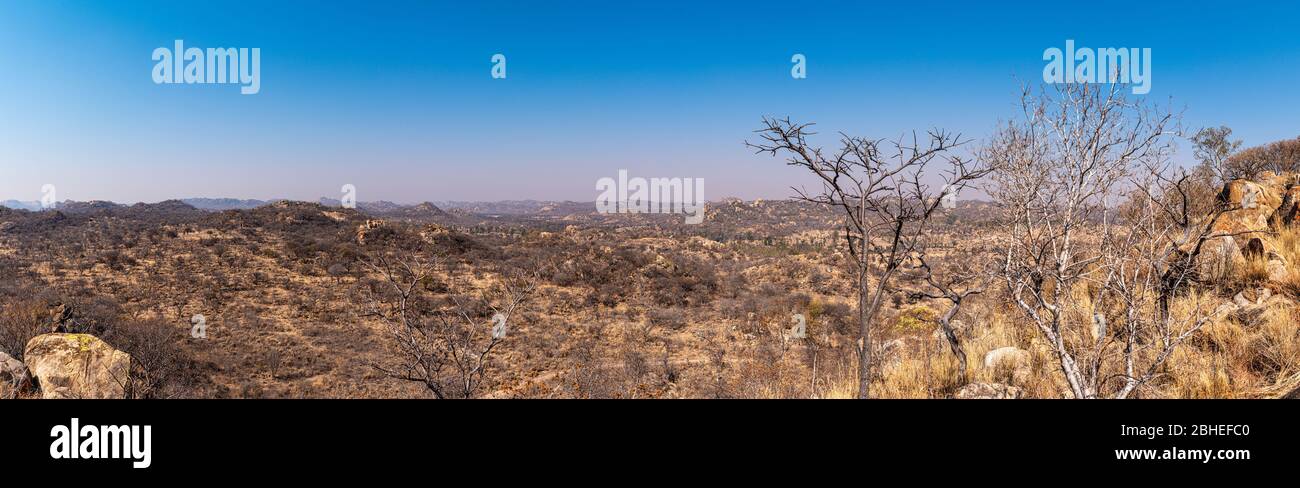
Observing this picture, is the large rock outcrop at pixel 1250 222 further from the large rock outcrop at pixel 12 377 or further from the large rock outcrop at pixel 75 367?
the large rock outcrop at pixel 12 377

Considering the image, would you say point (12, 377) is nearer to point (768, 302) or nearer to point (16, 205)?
point (768, 302)

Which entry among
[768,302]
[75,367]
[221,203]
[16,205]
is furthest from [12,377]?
[221,203]

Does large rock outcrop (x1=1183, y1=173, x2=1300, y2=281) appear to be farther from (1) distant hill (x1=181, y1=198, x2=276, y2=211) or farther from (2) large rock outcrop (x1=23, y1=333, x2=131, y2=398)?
(1) distant hill (x1=181, y1=198, x2=276, y2=211)

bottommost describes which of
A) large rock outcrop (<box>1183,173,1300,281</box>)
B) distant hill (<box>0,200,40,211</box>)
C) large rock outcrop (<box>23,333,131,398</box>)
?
large rock outcrop (<box>23,333,131,398</box>)

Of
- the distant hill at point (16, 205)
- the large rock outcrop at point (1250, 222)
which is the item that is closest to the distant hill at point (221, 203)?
the distant hill at point (16, 205)

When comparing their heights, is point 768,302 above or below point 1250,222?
below

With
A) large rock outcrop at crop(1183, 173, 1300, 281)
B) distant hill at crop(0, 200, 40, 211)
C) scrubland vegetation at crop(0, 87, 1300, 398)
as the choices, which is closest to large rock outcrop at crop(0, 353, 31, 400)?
scrubland vegetation at crop(0, 87, 1300, 398)
